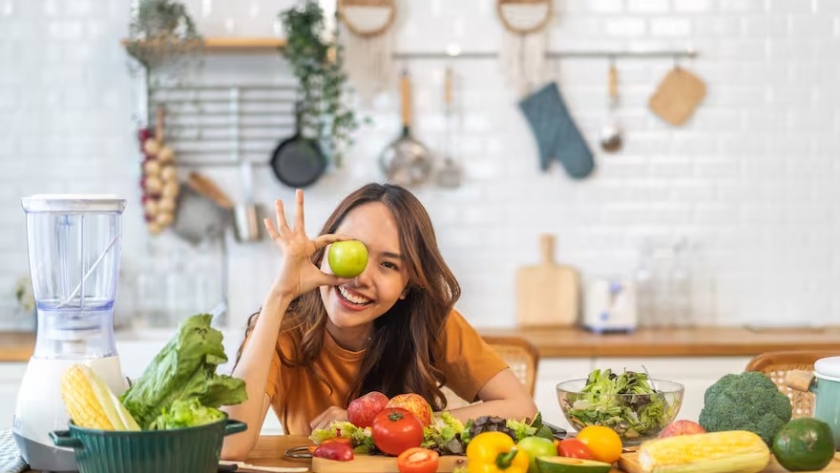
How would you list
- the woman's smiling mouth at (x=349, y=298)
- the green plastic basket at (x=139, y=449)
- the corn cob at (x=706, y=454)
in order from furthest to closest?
the woman's smiling mouth at (x=349, y=298), the corn cob at (x=706, y=454), the green plastic basket at (x=139, y=449)

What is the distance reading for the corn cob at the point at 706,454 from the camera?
1705 millimetres

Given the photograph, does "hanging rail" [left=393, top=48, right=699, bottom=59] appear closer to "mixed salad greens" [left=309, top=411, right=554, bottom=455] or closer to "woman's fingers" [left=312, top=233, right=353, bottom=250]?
"woman's fingers" [left=312, top=233, right=353, bottom=250]

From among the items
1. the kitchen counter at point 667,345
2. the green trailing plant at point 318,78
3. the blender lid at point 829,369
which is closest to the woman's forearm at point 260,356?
the blender lid at point 829,369

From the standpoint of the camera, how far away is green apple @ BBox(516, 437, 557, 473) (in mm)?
1713

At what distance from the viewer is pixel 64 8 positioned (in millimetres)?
4375

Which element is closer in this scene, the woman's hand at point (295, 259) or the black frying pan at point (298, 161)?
the woman's hand at point (295, 259)

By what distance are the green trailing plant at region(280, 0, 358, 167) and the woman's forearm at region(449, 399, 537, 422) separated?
6.51 feet

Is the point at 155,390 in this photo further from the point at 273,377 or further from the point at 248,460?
the point at 273,377

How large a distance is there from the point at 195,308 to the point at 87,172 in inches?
28.7

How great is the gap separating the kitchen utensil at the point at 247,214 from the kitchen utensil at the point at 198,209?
0.06 metres

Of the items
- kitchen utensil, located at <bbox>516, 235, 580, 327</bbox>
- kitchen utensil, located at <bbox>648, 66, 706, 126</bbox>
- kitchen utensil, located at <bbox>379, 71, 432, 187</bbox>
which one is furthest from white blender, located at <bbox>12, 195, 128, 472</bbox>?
kitchen utensil, located at <bbox>648, 66, 706, 126</bbox>

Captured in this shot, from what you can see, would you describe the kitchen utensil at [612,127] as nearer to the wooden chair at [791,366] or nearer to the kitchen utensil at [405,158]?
the kitchen utensil at [405,158]

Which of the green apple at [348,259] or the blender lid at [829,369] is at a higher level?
the green apple at [348,259]

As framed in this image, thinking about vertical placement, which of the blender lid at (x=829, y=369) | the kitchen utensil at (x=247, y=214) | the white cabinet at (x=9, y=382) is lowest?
the white cabinet at (x=9, y=382)
